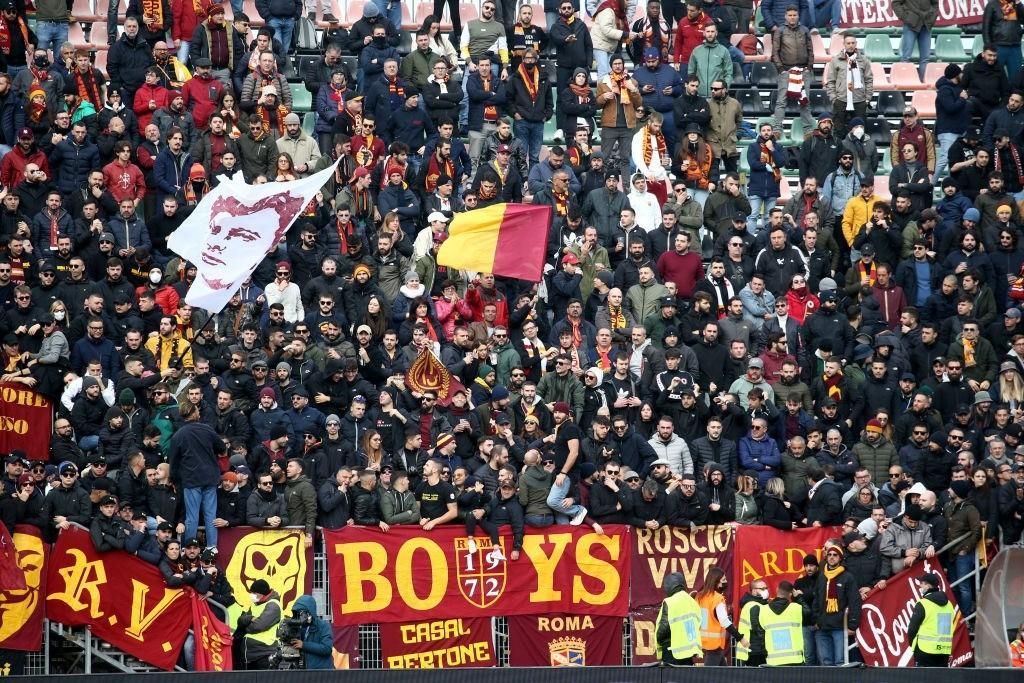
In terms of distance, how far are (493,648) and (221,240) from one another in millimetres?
5425

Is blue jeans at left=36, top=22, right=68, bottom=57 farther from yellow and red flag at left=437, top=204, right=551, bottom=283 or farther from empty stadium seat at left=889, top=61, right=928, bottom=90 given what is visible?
empty stadium seat at left=889, top=61, right=928, bottom=90

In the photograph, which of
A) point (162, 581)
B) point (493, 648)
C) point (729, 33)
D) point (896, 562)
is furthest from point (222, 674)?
point (729, 33)

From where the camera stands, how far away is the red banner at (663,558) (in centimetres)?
2225

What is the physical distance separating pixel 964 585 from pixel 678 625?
11.8 feet

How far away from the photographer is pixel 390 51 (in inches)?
1071

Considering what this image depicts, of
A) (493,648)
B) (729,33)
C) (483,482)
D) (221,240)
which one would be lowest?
(493,648)

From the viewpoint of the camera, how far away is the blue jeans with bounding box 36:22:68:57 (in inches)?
1101

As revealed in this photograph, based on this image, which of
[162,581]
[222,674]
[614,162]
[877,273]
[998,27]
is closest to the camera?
[222,674]

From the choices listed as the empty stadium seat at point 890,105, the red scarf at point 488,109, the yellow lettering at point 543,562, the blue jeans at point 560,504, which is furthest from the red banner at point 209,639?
the empty stadium seat at point 890,105

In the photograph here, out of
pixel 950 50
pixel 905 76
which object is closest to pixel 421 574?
pixel 905 76

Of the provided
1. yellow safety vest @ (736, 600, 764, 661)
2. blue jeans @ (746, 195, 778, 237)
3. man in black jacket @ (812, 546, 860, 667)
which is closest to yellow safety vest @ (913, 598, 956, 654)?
man in black jacket @ (812, 546, 860, 667)

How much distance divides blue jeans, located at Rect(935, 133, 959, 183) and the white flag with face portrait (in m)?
8.50

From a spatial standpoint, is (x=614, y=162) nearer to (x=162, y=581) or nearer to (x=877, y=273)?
(x=877, y=273)

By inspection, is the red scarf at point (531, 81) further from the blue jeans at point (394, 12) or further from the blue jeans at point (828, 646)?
the blue jeans at point (828, 646)
